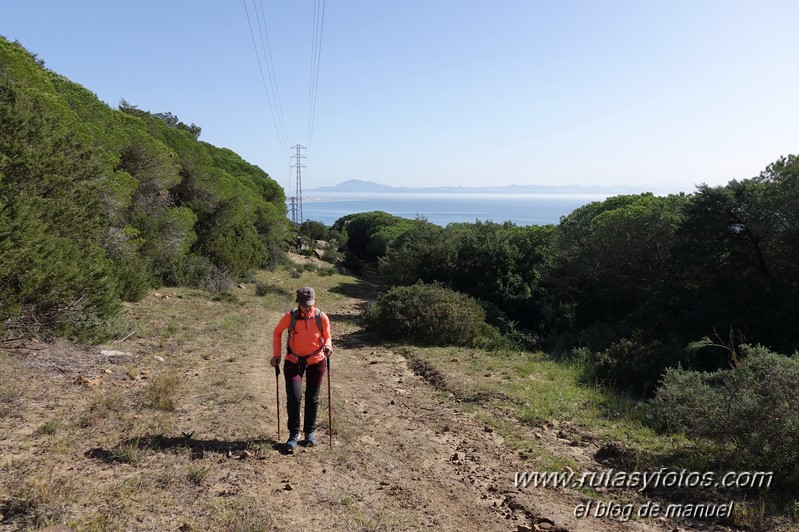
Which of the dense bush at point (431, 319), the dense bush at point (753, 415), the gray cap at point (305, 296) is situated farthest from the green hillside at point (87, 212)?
the dense bush at point (753, 415)

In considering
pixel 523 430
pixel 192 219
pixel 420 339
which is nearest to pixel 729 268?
pixel 420 339

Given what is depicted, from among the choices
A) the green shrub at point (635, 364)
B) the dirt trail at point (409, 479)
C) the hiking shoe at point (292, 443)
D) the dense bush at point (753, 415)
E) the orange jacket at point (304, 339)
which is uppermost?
the orange jacket at point (304, 339)

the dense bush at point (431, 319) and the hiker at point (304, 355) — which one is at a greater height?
the hiker at point (304, 355)

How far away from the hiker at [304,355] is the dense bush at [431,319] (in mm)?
7905

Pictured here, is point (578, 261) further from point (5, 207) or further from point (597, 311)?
point (5, 207)

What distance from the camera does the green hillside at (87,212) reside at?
23.4 feet

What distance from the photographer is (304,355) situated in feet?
18.0

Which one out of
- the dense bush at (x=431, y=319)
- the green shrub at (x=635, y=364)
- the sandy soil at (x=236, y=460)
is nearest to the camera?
the sandy soil at (x=236, y=460)

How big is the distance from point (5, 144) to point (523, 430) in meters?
9.58

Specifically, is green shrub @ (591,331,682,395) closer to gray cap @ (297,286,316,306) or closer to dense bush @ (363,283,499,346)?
dense bush @ (363,283,499,346)

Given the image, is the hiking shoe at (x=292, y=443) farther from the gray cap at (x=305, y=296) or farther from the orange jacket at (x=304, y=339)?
the gray cap at (x=305, y=296)

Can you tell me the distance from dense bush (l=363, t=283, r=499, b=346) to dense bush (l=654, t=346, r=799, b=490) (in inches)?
280

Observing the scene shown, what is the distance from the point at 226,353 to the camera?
1046cm

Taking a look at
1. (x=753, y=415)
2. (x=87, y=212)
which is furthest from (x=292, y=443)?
(x=87, y=212)
